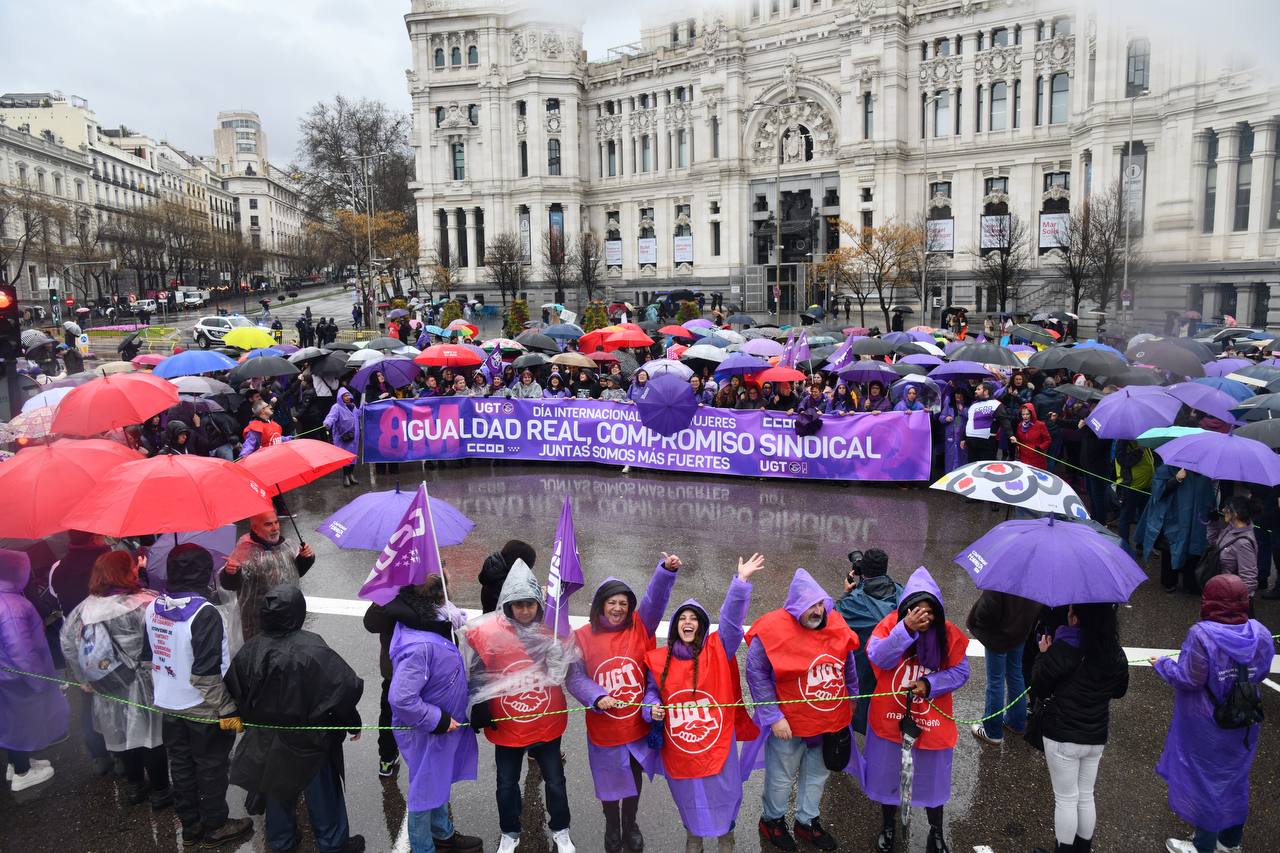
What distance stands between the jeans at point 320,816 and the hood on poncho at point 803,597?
2.76m

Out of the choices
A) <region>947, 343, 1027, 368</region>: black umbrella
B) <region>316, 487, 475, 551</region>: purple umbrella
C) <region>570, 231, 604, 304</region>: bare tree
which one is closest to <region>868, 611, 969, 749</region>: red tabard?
<region>316, 487, 475, 551</region>: purple umbrella

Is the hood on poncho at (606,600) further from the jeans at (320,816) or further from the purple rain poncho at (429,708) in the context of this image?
the jeans at (320,816)

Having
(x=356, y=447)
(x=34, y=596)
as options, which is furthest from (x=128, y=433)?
(x=34, y=596)

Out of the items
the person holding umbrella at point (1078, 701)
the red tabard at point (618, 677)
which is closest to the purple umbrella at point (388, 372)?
the red tabard at point (618, 677)

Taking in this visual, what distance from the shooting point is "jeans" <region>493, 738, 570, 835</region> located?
529 centimetres

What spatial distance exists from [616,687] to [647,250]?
Answer: 6276 cm

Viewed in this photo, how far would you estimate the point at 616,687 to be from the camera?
203 inches

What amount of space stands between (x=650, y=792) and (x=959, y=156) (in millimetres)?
54122

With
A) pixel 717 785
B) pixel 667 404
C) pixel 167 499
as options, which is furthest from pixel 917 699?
pixel 667 404

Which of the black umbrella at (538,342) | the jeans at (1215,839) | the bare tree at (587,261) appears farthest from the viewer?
the bare tree at (587,261)

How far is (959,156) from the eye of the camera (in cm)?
5369

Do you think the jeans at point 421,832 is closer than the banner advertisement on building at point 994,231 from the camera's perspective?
Yes

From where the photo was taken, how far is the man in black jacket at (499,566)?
18.6ft

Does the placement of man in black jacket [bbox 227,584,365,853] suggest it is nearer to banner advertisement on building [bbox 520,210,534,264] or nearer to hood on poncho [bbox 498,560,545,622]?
hood on poncho [bbox 498,560,545,622]
